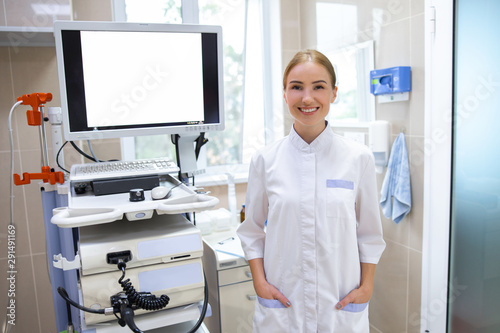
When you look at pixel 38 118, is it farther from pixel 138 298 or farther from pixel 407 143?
pixel 407 143

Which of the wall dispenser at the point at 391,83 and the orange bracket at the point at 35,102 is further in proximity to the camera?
the wall dispenser at the point at 391,83

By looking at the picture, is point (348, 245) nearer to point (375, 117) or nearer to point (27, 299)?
point (375, 117)

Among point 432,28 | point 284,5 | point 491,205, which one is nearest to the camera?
point 491,205

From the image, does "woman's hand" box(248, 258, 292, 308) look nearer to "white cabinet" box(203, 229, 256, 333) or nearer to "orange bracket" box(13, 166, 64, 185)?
"white cabinet" box(203, 229, 256, 333)

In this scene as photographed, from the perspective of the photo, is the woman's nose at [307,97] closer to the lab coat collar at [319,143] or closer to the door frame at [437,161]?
the lab coat collar at [319,143]

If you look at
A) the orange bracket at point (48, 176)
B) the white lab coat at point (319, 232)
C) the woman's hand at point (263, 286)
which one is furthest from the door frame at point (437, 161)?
the orange bracket at point (48, 176)

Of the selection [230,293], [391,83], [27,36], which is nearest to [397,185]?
[391,83]

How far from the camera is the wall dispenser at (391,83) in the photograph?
1.83 metres

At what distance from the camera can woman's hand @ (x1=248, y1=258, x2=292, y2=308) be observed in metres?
1.23

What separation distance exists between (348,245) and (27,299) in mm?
Result: 1758

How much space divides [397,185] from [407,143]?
20 cm

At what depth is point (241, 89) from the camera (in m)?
2.72

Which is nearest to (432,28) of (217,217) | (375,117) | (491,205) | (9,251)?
(375,117)

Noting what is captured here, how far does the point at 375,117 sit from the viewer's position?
6.82 feet
